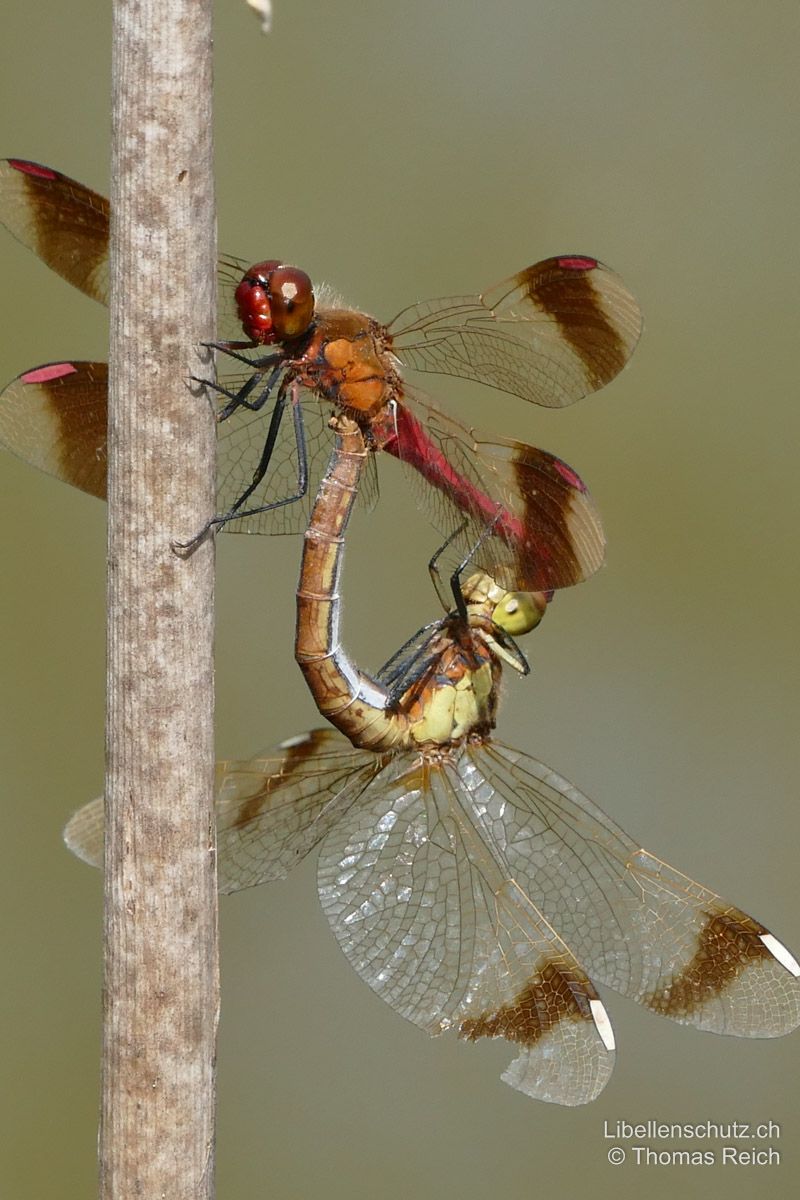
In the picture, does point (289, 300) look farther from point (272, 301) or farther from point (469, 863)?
point (469, 863)

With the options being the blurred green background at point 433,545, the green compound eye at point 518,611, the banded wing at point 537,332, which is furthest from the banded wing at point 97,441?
the blurred green background at point 433,545

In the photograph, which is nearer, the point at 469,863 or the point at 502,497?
the point at 502,497

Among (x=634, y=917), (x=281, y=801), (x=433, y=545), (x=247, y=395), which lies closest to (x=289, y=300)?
(x=247, y=395)

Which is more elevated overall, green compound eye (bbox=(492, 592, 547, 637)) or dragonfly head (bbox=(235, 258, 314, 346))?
dragonfly head (bbox=(235, 258, 314, 346))

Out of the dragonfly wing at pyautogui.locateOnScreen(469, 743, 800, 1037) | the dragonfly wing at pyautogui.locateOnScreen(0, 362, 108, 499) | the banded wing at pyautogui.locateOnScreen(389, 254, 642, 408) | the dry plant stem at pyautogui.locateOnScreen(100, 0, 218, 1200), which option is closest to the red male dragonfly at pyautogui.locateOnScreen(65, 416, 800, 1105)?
the dragonfly wing at pyautogui.locateOnScreen(469, 743, 800, 1037)

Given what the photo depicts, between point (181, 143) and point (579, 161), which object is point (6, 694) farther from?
point (181, 143)

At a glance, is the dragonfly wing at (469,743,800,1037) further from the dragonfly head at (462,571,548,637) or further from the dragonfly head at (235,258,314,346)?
the dragonfly head at (235,258,314,346)

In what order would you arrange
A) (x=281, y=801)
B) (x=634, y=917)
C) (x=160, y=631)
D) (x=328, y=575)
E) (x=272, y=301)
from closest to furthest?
(x=160, y=631) < (x=272, y=301) < (x=328, y=575) < (x=634, y=917) < (x=281, y=801)
